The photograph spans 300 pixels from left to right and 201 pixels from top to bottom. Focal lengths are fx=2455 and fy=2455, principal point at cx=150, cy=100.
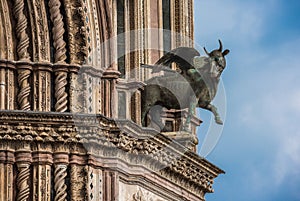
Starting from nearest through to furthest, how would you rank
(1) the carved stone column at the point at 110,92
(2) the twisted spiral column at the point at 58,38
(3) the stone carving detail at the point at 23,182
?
(3) the stone carving detail at the point at 23,182 → (2) the twisted spiral column at the point at 58,38 → (1) the carved stone column at the point at 110,92

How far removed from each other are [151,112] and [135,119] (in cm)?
90

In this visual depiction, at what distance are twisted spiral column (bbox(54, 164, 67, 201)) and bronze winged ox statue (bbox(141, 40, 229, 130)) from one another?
11.2ft

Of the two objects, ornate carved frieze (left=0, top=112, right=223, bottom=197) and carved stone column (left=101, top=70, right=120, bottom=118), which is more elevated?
carved stone column (left=101, top=70, right=120, bottom=118)

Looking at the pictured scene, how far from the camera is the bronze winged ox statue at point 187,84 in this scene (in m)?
53.9

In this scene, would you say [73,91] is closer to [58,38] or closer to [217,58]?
[58,38]

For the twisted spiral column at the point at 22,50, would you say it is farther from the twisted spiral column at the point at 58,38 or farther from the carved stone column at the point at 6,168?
the carved stone column at the point at 6,168

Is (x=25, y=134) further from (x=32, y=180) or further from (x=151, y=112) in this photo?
(x=151, y=112)

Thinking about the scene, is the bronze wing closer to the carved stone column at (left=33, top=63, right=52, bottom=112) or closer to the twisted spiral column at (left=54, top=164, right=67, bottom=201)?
the carved stone column at (left=33, top=63, right=52, bottom=112)

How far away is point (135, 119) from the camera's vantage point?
53719 mm

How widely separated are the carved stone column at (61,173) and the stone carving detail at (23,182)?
1.94 feet

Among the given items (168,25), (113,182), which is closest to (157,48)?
(168,25)

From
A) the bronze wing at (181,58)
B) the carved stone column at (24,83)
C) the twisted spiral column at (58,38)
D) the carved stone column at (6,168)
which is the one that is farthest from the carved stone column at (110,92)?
the carved stone column at (6,168)

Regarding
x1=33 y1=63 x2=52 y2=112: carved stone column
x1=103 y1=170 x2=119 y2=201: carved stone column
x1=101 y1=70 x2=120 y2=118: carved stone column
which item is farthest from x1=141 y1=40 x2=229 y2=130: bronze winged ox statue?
x1=33 y1=63 x2=52 y2=112: carved stone column

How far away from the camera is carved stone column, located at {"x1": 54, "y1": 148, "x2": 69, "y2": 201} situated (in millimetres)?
51062
